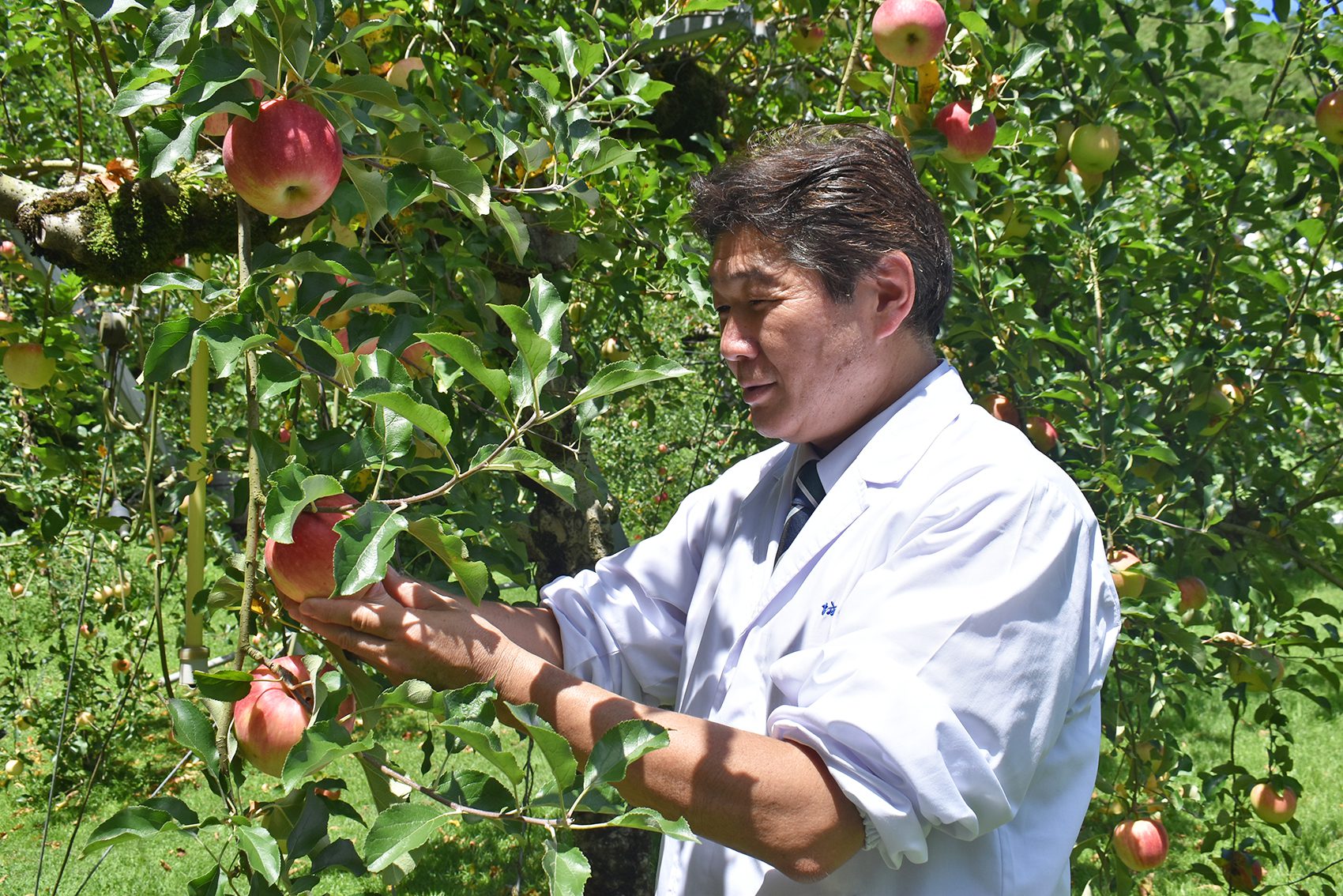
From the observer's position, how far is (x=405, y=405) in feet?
3.20

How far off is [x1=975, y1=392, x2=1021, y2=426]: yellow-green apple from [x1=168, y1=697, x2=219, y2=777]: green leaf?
1720mm

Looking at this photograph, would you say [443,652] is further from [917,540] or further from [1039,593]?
[1039,593]

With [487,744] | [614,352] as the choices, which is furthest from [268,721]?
[614,352]

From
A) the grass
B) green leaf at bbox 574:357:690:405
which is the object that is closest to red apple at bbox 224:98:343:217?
green leaf at bbox 574:357:690:405

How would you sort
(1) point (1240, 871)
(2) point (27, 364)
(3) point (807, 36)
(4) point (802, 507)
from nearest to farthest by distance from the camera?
1. (4) point (802, 507)
2. (2) point (27, 364)
3. (1) point (1240, 871)
4. (3) point (807, 36)

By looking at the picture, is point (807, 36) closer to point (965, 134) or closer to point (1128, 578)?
point (965, 134)

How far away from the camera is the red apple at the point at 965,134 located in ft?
6.57

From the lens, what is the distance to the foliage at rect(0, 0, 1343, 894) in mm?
1039

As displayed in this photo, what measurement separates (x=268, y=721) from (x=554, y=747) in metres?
0.38

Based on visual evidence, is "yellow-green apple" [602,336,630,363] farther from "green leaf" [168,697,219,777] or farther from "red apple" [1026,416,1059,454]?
"green leaf" [168,697,219,777]

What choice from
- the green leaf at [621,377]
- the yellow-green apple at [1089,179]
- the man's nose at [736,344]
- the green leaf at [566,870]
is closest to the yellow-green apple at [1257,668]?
the yellow-green apple at [1089,179]

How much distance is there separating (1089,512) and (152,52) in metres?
1.15

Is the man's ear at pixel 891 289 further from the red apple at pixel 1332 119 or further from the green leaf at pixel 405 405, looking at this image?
the red apple at pixel 1332 119

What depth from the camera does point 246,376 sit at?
1.17 meters
